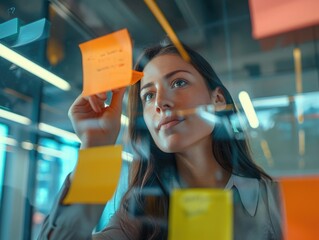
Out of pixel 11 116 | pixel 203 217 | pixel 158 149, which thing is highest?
pixel 11 116

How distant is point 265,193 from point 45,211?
0.47m

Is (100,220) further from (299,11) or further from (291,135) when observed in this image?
(299,11)

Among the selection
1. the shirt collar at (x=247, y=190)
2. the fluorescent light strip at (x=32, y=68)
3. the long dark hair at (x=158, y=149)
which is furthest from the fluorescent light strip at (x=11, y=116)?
the shirt collar at (x=247, y=190)

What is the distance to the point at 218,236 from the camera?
0.37 m

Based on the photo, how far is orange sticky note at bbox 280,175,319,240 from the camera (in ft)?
1.32

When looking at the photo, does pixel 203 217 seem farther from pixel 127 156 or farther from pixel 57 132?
pixel 57 132

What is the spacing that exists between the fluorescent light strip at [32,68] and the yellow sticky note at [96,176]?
0.30m

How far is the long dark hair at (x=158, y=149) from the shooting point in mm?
532

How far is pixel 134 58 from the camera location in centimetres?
56

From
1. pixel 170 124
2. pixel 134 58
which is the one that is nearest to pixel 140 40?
pixel 134 58

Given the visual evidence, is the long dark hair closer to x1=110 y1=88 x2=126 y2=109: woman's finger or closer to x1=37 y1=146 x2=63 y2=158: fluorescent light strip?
x1=110 y1=88 x2=126 y2=109: woman's finger

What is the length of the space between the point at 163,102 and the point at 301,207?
27 cm

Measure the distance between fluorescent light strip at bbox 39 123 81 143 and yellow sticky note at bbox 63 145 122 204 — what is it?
0.11 m

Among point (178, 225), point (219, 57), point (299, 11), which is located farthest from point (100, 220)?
point (299, 11)
